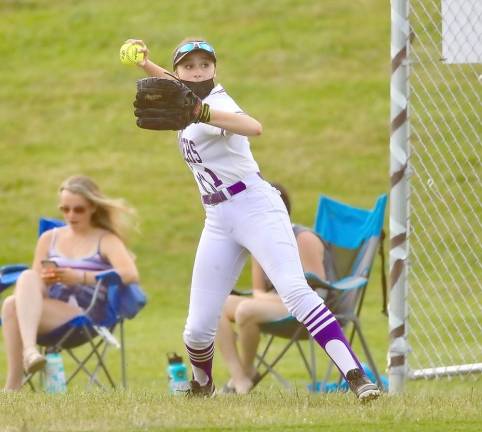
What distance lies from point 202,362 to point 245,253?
0.63 m

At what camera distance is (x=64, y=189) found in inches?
353

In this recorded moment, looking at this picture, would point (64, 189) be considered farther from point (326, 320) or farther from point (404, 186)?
point (326, 320)

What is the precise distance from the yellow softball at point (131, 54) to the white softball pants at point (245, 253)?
74 cm

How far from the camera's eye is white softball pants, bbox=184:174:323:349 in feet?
19.6

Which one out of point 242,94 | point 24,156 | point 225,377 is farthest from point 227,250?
point 242,94

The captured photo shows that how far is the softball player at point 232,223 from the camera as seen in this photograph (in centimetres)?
593

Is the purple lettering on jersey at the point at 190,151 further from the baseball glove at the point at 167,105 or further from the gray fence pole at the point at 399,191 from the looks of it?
the gray fence pole at the point at 399,191

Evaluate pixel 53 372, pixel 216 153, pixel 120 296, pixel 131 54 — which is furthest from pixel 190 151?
pixel 53 372

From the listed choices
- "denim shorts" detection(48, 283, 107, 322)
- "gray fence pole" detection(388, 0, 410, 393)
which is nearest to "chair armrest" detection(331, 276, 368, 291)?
"gray fence pole" detection(388, 0, 410, 393)

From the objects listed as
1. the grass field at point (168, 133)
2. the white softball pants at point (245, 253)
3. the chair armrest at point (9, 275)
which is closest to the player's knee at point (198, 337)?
the white softball pants at point (245, 253)

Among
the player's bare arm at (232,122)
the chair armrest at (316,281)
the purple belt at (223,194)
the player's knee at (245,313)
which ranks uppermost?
the player's bare arm at (232,122)

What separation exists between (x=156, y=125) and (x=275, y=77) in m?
18.9

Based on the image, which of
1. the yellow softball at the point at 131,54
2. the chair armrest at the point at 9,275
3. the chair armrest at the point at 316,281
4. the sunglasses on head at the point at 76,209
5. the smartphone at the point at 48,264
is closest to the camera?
the yellow softball at the point at 131,54

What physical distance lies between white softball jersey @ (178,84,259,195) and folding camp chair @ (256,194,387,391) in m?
1.93
